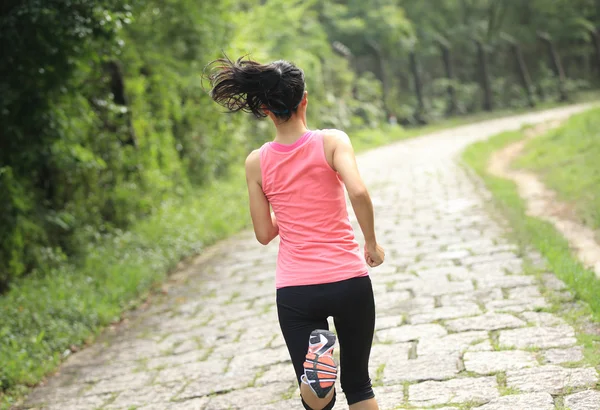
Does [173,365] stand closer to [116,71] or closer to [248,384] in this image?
[248,384]

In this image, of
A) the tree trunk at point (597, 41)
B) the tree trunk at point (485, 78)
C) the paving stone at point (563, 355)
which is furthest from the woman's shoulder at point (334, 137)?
the tree trunk at point (597, 41)

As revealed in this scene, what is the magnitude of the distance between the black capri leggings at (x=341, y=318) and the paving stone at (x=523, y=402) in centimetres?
107

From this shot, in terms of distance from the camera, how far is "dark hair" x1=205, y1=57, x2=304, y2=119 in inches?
128

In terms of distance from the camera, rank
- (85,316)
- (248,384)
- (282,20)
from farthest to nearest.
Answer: (282,20) → (85,316) → (248,384)

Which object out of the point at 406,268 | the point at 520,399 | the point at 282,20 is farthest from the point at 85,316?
the point at 282,20

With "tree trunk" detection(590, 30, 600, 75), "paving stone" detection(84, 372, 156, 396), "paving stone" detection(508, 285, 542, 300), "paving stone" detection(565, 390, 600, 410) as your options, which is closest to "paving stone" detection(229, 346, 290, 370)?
"paving stone" detection(84, 372, 156, 396)

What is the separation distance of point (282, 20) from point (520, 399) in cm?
2195

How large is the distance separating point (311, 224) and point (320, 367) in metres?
0.61

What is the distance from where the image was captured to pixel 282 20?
81.6 ft

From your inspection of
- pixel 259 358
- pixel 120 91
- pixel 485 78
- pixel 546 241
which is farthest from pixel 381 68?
pixel 259 358

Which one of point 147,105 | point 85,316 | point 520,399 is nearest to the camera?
point 520,399

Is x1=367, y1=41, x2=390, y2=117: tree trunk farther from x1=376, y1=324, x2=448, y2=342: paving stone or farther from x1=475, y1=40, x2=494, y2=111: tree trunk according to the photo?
x1=376, y1=324, x2=448, y2=342: paving stone

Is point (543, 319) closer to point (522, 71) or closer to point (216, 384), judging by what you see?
point (216, 384)

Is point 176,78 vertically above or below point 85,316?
above
